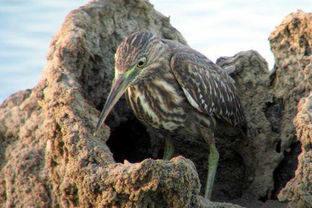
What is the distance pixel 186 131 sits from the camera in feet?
24.6

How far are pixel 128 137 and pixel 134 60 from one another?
148cm

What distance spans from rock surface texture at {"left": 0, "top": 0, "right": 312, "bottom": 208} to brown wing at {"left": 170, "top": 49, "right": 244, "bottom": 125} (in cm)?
37

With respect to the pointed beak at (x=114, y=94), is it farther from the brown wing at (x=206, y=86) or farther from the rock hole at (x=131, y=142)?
the rock hole at (x=131, y=142)

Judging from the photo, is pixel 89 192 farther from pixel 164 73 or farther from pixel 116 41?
pixel 116 41

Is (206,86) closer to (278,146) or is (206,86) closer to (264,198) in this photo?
(278,146)

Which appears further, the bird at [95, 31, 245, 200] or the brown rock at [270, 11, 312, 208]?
the brown rock at [270, 11, 312, 208]

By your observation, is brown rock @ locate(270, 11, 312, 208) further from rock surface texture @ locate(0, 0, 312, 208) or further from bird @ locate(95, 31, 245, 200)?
bird @ locate(95, 31, 245, 200)

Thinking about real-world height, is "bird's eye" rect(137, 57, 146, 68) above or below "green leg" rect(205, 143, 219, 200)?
above

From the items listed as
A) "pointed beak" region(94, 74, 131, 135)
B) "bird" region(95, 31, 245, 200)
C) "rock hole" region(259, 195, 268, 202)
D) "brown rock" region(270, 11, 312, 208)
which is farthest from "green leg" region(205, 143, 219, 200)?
"pointed beak" region(94, 74, 131, 135)

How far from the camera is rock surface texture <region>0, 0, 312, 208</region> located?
223 inches

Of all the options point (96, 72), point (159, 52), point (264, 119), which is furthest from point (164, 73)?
point (264, 119)

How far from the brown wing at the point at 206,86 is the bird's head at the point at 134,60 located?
246 millimetres

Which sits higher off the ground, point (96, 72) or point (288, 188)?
point (96, 72)

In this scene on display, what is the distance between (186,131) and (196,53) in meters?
0.95
